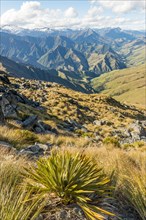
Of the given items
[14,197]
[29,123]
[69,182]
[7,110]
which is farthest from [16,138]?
[7,110]

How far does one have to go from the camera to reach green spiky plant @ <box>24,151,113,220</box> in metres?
4.43

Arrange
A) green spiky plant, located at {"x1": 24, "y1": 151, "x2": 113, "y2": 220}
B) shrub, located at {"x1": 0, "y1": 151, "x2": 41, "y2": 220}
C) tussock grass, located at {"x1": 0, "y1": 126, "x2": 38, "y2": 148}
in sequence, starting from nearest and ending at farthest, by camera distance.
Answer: shrub, located at {"x1": 0, "y1": 151, "x2": 41, "y2": 220} → green spiky plant, located at {"x1": 24, "y1": 151, "x2": 113, "y2": 220} → tussock grass, located at {"x1": 0, "y1": 126, "x2": 38, "y2": 148}

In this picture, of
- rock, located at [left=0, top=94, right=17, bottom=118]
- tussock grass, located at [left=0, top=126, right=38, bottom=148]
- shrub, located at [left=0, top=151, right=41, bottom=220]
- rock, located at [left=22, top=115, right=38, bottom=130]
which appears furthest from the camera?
rock, located at [left=0, top=94, right=17, bottom=118]

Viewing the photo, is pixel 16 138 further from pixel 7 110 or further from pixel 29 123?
pixel 7 110

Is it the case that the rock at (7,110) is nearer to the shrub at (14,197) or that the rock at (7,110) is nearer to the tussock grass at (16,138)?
the tussock grass at (16,138)

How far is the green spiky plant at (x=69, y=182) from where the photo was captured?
443 cm

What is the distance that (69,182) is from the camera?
4.63 metres

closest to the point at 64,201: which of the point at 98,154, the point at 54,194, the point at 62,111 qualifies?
the point at 54,194

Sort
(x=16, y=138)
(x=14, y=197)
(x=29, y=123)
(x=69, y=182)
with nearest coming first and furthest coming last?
(x=14, y=197) < (x=69, y=182) < (x=16, y=138) < (x=29, y=123)

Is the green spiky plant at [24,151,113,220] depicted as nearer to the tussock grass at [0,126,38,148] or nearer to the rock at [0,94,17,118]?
the tussock grass at [0,126,38,148]

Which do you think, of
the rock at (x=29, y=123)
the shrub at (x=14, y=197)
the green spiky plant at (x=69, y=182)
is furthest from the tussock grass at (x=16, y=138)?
the rock at (x=29, y=123)

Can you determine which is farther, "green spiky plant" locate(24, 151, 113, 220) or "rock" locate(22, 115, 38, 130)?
"rock" locate(22, 115, 38, 130)

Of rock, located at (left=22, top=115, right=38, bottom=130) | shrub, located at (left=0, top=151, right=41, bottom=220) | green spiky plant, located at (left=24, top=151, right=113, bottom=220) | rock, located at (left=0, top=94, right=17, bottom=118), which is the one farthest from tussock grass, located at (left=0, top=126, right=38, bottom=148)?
rock, located at (left=0, top=94, right=17, bottom=118)

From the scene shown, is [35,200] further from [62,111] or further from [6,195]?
[62,111]
